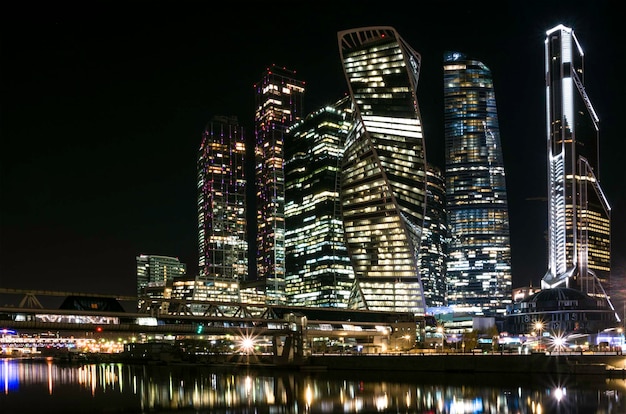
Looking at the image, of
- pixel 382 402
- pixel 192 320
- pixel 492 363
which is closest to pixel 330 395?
pixel 382 402

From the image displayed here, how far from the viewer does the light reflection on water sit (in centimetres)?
5272

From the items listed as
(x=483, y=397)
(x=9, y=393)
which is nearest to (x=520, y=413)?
(x=483, y=397)

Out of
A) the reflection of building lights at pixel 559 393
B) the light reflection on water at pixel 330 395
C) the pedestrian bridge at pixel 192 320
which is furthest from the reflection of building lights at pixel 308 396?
the pedestrian bridge at pixel 192 320

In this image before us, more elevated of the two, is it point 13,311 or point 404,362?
point 13,311

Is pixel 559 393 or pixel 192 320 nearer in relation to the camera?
pixel 559 393

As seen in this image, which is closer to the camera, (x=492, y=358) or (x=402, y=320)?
(x=492, y=358)

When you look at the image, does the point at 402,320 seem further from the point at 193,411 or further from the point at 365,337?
the point at 193,411

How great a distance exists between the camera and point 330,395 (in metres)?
62.8

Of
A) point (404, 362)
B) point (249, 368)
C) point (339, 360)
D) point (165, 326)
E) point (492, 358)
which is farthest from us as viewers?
point (165, 326)

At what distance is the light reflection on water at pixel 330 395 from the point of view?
5272 cm

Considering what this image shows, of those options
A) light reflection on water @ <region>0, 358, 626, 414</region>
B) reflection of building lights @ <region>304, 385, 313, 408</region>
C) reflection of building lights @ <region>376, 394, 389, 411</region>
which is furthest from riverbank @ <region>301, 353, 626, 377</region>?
reflection of building lights @ <region>376, 394, 389, 411</region>

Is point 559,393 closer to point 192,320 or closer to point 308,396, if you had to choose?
point 308,396

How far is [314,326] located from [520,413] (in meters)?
120

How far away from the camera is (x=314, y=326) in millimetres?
166000
